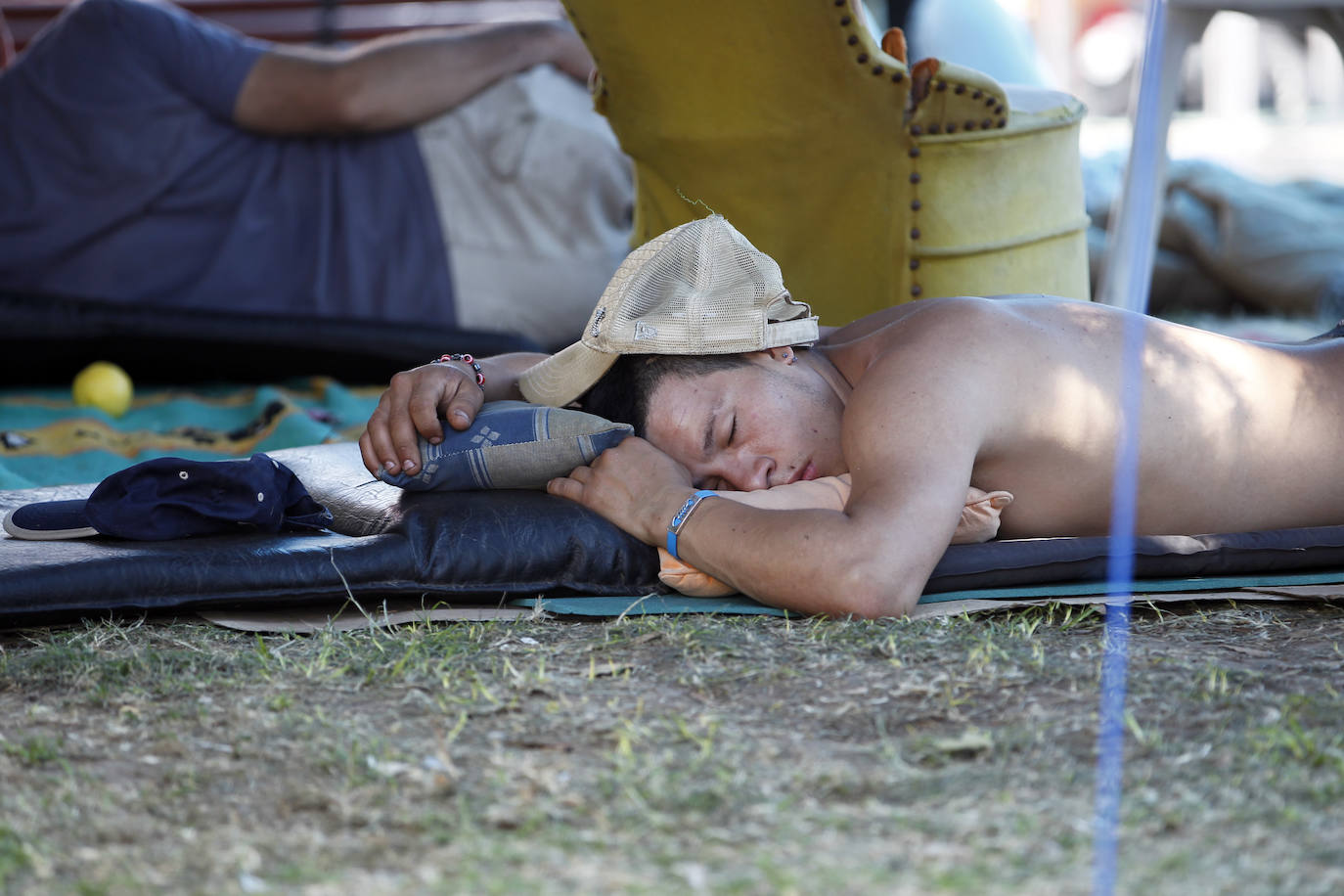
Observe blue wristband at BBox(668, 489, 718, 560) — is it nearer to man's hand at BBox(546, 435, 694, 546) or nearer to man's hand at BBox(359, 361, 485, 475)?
man's hand at BBox(546, 435, 694, 546)

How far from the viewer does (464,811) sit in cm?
137

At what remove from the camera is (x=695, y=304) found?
2.24 meters

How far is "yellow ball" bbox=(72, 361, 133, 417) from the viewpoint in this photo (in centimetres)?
418

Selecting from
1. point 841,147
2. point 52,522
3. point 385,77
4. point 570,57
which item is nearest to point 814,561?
point 52,522

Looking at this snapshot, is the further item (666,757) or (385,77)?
(385,77)

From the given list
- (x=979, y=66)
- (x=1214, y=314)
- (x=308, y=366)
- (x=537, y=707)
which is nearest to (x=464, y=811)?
(x=537, y=707)

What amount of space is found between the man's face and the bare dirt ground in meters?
0.29

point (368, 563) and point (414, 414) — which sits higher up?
point (414, 414)

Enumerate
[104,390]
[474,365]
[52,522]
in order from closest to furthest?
[52,522] < [474,365] < [104,390]

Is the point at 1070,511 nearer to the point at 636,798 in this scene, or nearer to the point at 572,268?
the point at 636,798

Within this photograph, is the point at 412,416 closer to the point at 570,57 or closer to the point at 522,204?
the point at 522,204

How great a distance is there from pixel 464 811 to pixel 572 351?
1.23m

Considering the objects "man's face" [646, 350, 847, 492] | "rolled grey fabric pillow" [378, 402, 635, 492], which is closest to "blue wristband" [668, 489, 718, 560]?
"man's face" [646, 350, 847, 492]

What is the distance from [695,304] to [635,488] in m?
0.34
